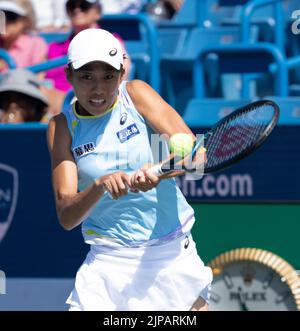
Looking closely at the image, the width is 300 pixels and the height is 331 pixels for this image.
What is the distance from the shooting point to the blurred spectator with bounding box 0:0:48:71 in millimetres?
6859

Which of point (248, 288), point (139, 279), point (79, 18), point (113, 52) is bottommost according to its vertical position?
point (248, 288)

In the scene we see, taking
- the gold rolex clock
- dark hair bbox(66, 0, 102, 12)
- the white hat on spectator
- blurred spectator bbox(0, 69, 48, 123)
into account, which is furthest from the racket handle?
the white hat on spectator

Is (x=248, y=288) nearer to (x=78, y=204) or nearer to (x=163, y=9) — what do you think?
(x=78, y=204)

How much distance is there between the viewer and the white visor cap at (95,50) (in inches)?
135

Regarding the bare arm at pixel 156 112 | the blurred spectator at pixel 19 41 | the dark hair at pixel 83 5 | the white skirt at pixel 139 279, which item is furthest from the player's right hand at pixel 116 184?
the blurred spectator at pixel 19 41

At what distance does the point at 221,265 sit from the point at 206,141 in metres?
1.40

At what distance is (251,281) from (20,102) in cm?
169

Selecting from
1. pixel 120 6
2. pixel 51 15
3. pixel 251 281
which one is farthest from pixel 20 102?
pixel 120 6

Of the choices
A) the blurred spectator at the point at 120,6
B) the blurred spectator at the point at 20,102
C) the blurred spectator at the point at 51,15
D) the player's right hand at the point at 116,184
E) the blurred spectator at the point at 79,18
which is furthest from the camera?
the blurred spectator at the point at 120,6

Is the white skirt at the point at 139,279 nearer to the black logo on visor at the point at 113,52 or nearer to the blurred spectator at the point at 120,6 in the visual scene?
the black logo on visor at the point at 113,52

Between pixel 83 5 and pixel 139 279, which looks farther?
pixel 83 5

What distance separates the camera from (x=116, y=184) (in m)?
3.27

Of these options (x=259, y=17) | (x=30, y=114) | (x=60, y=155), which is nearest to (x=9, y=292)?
(x=30, y=114)

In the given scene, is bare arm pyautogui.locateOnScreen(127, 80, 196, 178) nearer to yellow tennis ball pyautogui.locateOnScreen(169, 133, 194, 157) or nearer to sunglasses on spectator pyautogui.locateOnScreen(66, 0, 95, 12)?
yellow tennis ball pyautogui.locateOnScreen(169, 133, 194, 157)
